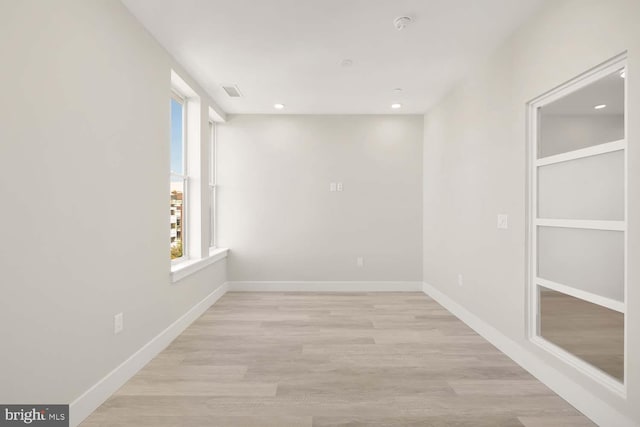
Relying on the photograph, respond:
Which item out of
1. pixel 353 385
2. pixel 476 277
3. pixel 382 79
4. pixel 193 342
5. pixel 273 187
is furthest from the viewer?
pixel 273 187

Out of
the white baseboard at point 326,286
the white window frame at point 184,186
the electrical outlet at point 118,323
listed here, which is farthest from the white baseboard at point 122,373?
the white baseboard at point 326,286

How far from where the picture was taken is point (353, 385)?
2389mm

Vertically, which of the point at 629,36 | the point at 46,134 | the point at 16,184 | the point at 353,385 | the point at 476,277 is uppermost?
the point at 629,36

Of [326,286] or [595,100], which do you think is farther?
[326,286]

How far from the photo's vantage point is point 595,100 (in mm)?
2119

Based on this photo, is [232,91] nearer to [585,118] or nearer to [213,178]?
[213,178]

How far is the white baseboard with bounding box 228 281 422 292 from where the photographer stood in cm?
531

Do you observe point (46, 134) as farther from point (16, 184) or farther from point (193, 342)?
point (193, 342)

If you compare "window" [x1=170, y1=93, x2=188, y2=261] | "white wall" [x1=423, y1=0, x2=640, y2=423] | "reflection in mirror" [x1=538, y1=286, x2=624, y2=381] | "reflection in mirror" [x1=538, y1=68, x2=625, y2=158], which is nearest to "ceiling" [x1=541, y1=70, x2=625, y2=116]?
"reflection in mirror" [x1=538, y1=68, x2=625, y2=158]

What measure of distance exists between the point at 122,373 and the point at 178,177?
2.17 meters

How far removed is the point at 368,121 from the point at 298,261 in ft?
7.92

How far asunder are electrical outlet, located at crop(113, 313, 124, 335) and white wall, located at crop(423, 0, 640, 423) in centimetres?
298

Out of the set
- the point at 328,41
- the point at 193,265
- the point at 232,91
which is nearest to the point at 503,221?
the point at 328,41

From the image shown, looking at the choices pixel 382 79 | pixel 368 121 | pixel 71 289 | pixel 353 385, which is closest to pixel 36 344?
pixel 71 289
